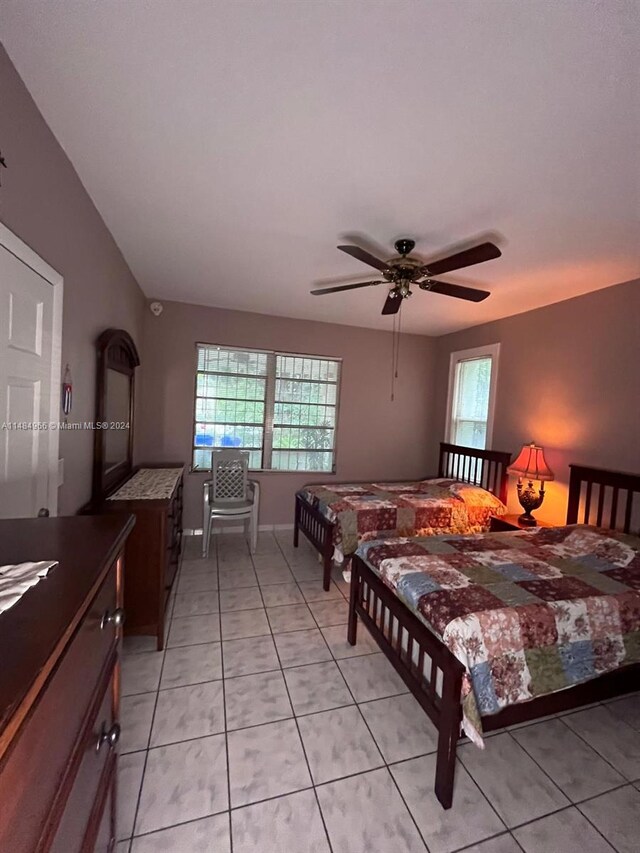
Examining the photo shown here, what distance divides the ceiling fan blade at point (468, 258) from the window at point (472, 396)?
213 centimetres

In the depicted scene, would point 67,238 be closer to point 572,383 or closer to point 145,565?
point 145,565

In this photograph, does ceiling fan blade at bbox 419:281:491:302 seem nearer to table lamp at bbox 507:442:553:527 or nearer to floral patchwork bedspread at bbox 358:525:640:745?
table lamp at bbox 507:442:553:527

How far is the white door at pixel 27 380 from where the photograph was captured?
1231 mm

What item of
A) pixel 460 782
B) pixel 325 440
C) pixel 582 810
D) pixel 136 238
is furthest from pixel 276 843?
pixel 325 440

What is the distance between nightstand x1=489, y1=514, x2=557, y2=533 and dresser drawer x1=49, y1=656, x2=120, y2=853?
296 cm

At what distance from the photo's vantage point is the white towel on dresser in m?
0.63

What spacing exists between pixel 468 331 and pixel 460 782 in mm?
4025

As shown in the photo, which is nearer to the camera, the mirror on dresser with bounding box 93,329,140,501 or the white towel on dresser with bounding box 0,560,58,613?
the white towel on dresser with bounding box 0,560,58,613

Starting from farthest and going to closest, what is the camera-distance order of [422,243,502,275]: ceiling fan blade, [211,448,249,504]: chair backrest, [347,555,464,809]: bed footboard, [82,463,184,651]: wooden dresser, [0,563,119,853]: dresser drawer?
[211,448,249,504]: chair backrest
[82,463,184,651]: wooden dresser
[422,243,502,275]: ceiling fan blade
[347,555,464,809]: bed footboard
[0,563,119,853]: dresser drawer

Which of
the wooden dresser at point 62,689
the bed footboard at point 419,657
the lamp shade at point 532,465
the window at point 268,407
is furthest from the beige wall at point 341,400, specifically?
the wooden dresser at point 62,689

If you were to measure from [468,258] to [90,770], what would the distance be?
2.36m

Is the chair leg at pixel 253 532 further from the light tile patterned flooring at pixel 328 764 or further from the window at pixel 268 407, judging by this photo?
the light tile patterned flooring at pixel 328 764

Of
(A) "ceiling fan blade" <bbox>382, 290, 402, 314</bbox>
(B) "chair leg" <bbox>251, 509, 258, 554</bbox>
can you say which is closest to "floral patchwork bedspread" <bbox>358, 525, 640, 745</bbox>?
(A) "ceiling fan blade" <bbox>382, 290, 402, 314</bbox>

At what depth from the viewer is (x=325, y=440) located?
455cm
